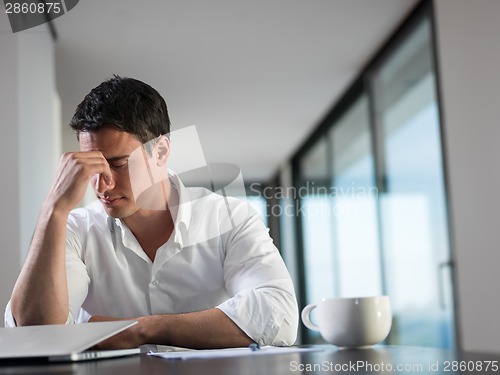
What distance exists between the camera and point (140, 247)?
1581 millimetres

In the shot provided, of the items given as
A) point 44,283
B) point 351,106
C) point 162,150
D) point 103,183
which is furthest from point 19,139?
point 351,106

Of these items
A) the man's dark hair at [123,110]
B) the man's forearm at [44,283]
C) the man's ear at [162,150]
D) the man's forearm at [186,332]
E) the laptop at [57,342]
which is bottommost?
the man's forearm at [186,332]

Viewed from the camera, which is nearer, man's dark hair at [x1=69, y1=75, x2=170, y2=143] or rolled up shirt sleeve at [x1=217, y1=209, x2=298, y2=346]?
rolled up shirt sleeve at [x1=217, y1=209, x2=298, y2=346]

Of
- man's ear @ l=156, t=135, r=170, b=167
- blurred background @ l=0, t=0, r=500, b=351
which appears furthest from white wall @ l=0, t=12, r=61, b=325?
man's ear @ l=156, t=135, r=170, b=167

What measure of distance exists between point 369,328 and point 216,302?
637mm

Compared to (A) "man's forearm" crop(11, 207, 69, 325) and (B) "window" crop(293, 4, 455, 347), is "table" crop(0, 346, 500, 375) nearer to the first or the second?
(A) "man's forearm" crop(11, 207, 69, 325)

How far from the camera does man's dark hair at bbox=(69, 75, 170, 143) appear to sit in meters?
1.56

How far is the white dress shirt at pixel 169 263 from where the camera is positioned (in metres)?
1.49

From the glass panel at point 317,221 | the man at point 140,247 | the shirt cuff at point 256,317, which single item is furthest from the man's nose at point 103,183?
the glass panel at point 317,221

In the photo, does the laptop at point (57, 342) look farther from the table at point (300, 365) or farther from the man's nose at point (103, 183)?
the man's nose at point (103, 183)

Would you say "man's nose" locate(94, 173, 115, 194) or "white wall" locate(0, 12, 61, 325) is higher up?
"white wall" locate(0, 12, 61, 325)

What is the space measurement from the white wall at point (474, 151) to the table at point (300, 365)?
2.17 meters

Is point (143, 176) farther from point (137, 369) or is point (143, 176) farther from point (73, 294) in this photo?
point (137, 369)

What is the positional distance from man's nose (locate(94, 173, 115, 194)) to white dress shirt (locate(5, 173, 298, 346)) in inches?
4.0
